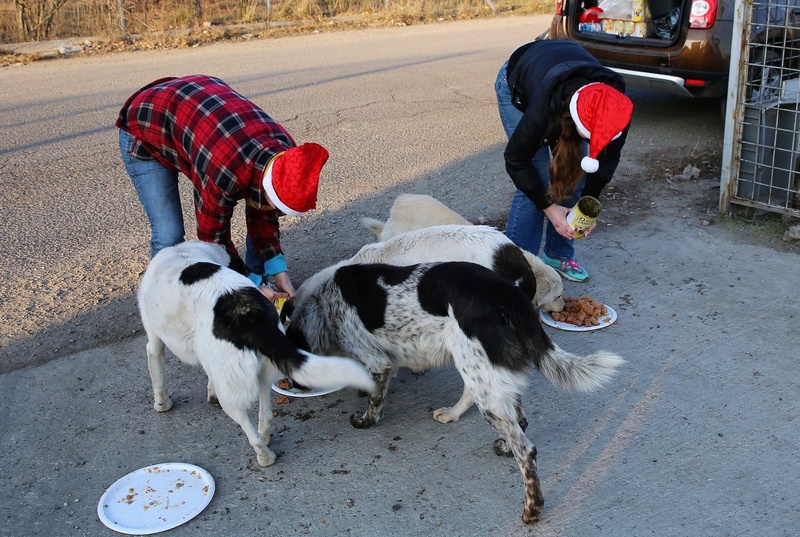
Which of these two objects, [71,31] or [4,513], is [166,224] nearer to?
[4,513]

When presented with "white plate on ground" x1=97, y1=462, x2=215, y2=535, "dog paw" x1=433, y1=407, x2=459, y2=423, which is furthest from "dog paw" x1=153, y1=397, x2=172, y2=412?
"dog paw" x1=433, y1=407, x2=459, y2=423

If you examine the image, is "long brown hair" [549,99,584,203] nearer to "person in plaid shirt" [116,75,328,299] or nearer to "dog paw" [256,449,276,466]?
"person in plaid shirt" [116,75,328,299]

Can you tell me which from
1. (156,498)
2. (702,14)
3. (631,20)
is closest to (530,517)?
(156,498)

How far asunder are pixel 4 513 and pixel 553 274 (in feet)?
10.7

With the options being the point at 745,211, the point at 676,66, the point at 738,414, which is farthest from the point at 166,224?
the point at 676,66

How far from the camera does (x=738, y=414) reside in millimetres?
3982

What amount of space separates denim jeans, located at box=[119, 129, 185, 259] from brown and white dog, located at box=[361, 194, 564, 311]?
1.35 meters

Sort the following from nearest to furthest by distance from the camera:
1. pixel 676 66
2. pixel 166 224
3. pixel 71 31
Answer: pixel 166 224, pixel 676 66, pixel 71 31

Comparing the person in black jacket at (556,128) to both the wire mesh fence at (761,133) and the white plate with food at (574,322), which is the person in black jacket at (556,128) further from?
the wire mesh fence at (761,133)

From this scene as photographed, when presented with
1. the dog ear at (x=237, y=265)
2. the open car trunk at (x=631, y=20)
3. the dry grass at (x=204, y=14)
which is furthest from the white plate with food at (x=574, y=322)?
the dry grass at (x=204, y=14)

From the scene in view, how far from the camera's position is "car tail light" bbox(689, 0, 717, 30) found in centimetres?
764

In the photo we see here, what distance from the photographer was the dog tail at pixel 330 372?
131 inches

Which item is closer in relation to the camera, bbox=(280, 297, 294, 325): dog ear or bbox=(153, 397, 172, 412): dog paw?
bbox=(153, 397, 172, 412): dog paw

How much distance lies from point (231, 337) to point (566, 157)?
2126mm
